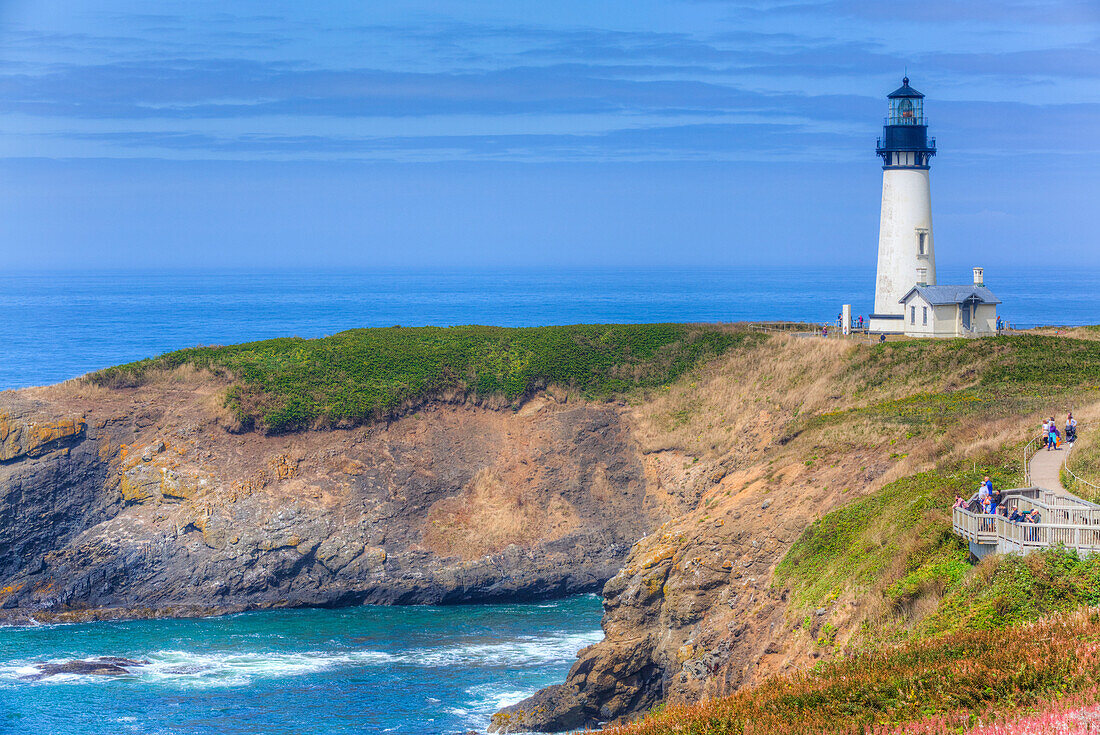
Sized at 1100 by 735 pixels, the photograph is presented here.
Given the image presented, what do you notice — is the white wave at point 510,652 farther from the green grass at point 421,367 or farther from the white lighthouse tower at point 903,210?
the white lighthouse tower at point 903,210

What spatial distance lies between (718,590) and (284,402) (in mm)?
31342

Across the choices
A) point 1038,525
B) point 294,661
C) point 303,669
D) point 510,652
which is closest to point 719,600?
point 510,652

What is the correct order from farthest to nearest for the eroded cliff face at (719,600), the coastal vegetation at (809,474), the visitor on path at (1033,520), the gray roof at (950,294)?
the gray roof at (950,294) < the eroded cliff face at (719,600) < the visitor on path at (1033,520) < the coastal vegetation at (809,474)

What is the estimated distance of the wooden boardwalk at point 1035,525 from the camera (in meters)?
24.5

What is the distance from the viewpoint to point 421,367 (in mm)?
65250

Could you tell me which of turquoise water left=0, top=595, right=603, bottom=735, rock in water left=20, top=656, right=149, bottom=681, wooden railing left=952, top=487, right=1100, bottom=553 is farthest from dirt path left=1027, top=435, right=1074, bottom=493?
rock in water left=20, top=656, right=149, bottom=681

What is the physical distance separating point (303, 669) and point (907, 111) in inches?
1661

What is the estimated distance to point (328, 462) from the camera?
193 ft

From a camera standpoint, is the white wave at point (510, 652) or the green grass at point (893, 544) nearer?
the green grass at point (893, 544)

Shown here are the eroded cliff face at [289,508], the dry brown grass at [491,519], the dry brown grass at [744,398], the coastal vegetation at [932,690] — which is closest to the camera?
the coastal vegetation at [932,690]

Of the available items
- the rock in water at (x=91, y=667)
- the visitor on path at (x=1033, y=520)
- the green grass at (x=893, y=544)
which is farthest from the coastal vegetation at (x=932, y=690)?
the rock in water at (x=91, y=667)

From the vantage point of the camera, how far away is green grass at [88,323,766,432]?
2426 inches

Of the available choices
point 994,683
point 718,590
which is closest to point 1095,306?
point 718,590

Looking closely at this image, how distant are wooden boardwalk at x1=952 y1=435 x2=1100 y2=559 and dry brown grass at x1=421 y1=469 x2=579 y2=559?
1185 inches
